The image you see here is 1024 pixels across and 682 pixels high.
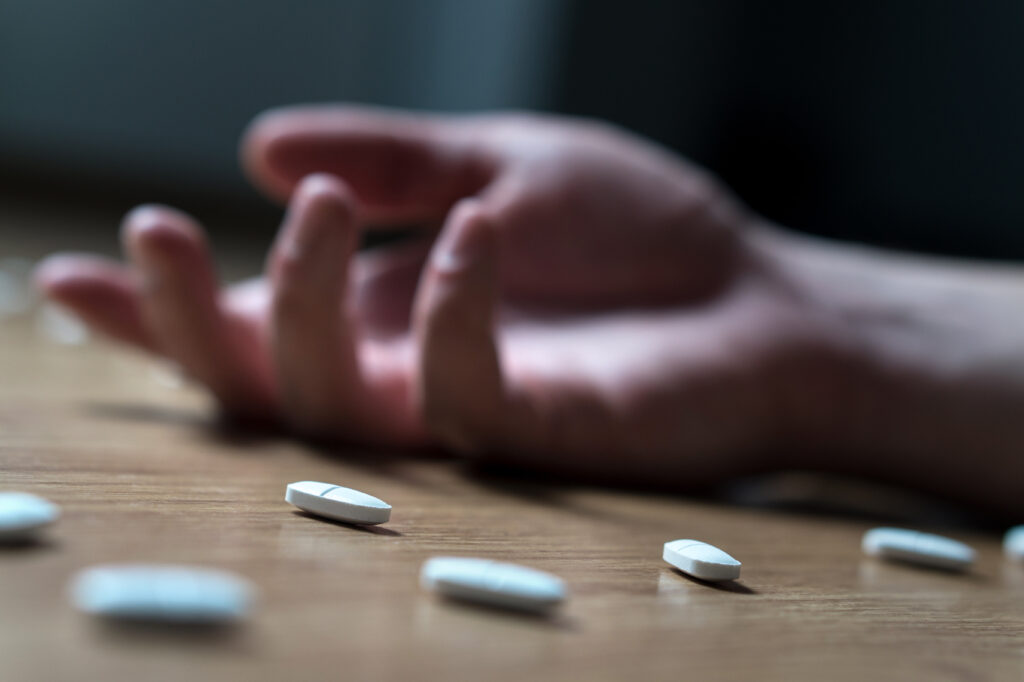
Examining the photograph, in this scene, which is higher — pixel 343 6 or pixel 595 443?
pixel 343 6

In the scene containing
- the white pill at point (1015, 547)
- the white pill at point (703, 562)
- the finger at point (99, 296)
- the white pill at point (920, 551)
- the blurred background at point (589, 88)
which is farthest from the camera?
the blurred background at point (589, 88)

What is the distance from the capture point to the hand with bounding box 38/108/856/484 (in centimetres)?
71

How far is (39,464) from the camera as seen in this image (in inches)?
20.3

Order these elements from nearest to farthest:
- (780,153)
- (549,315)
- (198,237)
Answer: (198,237) → (549,315) → (780,153)

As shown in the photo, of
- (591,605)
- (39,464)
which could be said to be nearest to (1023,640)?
(591,605)

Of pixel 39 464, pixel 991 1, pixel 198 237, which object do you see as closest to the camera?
pixel 39 464

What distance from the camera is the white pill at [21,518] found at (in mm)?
348

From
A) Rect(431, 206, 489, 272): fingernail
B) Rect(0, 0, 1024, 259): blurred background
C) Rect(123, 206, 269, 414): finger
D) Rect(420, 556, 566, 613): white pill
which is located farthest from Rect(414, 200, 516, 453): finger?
Rect(0, 0, 1024, 259): blurred background

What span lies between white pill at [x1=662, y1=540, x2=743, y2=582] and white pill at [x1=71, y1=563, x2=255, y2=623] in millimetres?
247

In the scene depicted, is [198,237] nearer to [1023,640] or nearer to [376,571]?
[376,571]

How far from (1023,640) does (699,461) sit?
388mm

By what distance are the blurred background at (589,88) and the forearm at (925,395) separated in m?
1.26

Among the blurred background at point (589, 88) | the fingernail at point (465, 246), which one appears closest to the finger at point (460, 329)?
the fingernail at point (465, 246)

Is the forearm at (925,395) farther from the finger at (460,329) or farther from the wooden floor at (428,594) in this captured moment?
the finger at (460,329)
